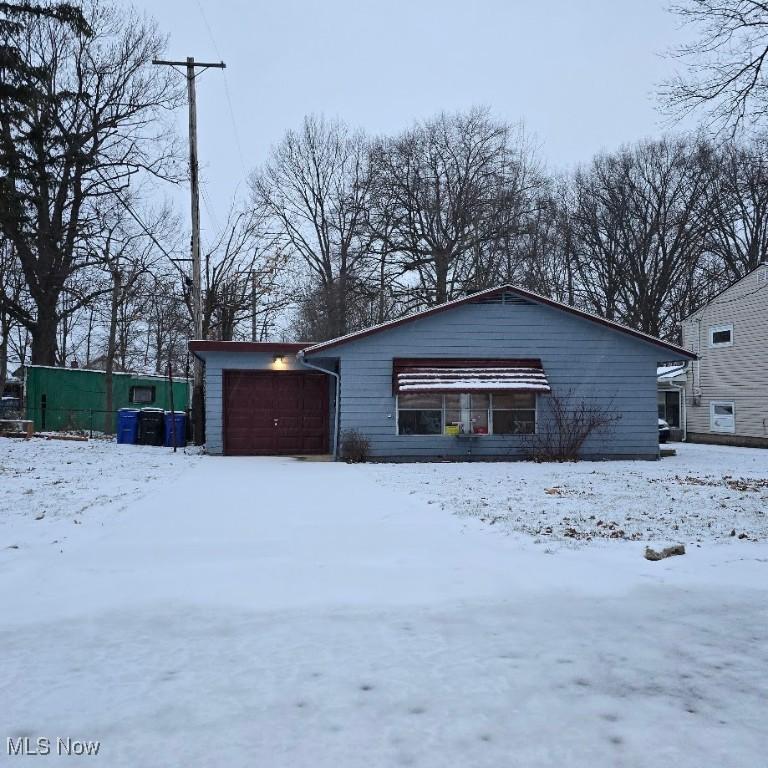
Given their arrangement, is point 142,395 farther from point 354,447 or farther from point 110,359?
point 354,447

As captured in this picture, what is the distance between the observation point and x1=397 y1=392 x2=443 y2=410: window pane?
52.4ft

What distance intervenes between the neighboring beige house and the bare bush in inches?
376

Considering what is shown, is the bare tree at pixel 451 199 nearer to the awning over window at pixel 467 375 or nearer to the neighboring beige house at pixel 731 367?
the neighboring beige house at pixel 731 367

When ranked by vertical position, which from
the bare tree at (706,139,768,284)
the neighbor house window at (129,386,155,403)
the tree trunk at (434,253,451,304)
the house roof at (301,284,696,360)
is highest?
A: the bare tree at (706,139,768,284)

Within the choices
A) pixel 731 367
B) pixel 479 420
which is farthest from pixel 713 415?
pixel 479 420

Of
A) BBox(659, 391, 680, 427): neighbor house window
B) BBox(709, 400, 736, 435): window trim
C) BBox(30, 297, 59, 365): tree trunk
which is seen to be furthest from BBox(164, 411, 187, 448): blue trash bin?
BBox(659, 391, 680, 427): neighbor house window

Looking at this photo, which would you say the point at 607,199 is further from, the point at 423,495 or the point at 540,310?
the point at 423,495

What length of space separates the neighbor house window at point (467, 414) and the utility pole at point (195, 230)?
6603mm

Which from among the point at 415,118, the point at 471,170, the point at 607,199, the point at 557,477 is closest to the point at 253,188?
the point at 415,118

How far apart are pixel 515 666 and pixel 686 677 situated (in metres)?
0.77

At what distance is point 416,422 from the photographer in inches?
632

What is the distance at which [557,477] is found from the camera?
1177cm

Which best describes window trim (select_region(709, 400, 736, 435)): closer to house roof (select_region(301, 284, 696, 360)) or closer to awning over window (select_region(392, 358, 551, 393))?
house roof (select_region(301, 284, 696, 360))

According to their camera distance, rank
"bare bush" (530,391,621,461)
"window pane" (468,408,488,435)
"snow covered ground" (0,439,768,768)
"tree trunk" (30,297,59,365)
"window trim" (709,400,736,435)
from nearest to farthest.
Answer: "snow covered ground" (0,439,768,768)
"bare bush" (530,391,621,461)
"window pane" (468,408,488,435)
"tree trunk" (30,297,59,365)
"window trim" (709,400,736,435)
